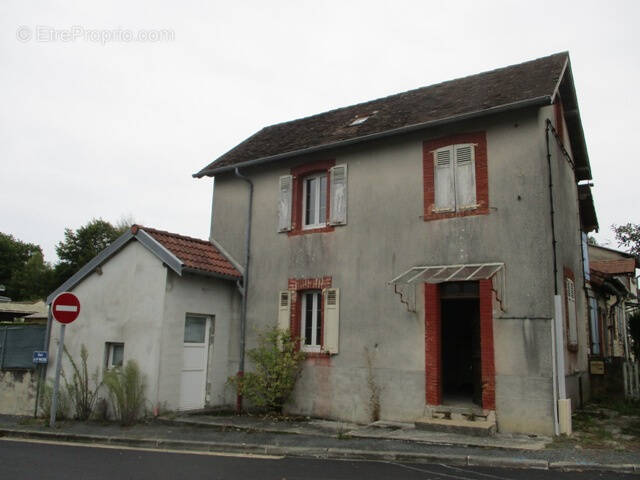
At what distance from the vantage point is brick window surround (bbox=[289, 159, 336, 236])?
1330 centimetres

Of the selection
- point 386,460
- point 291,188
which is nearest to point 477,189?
point 291,188

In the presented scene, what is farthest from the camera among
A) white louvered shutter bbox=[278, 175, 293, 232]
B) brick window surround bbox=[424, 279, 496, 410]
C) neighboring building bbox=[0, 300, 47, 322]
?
neighboring building bbox=[0, 300, 47, 322]

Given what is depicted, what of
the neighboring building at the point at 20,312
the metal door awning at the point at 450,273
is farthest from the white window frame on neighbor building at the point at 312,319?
the neighboring building at the point at 20,312

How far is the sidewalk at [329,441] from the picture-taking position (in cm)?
783

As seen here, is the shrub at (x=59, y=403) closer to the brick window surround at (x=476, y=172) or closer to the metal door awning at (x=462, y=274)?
the metal door awning at (x=462, y=274)

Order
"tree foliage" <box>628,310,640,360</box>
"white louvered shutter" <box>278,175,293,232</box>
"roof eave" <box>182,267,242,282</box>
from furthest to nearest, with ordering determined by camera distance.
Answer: "tree foliage" <box>628,310,640,360</box>, "white louvered shutter" <box>278,175,293,232</box>, "roof eave" <box>182,267,242,282</box>

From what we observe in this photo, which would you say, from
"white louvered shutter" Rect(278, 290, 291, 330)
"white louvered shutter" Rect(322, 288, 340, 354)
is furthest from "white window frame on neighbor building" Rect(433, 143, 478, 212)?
"white louvered shutter" Rect(278, 290, 291, 330)

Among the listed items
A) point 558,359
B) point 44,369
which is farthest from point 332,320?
point 44,369

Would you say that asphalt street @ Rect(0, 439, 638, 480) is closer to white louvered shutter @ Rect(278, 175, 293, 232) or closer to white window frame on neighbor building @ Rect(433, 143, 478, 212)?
white window frame on neighbor building @ Rect(433, 143, 478, 212)

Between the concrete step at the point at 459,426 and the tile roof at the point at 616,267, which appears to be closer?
the concrete step at the point at 459,426

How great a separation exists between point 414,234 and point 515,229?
6.88 ft

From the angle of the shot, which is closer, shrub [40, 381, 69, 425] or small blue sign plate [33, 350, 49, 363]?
shrub [40, 381, 69, 425]

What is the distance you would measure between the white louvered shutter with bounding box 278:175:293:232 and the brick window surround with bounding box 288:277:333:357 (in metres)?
1.38

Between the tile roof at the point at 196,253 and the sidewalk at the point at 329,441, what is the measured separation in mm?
3405
